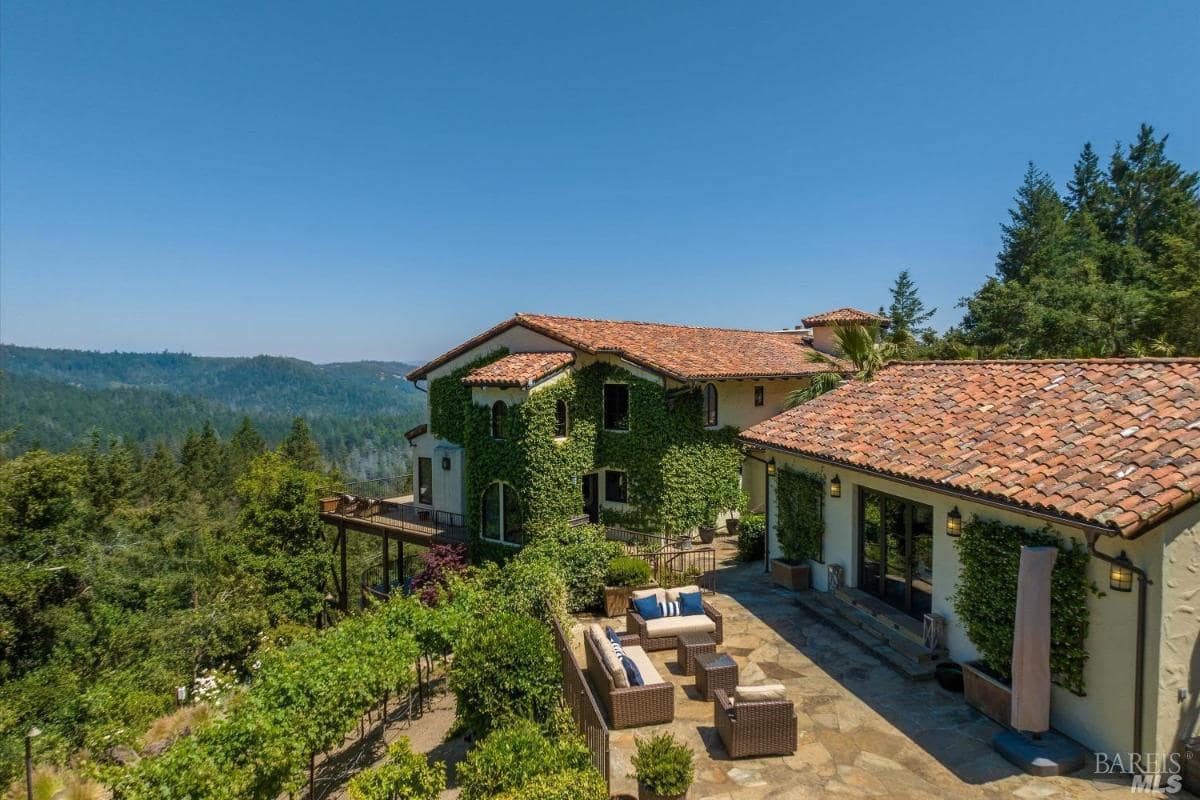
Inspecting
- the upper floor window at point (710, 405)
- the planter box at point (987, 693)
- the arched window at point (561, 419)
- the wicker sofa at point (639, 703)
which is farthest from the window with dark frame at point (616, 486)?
the planter box at point (987, 693)

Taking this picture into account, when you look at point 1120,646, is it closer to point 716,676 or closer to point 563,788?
point 716,676

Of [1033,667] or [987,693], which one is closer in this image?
[1033,667]

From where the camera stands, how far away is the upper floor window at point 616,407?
20141 millimetres

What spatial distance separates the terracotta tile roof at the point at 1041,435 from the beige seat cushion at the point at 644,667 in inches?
188

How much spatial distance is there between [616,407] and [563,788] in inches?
605

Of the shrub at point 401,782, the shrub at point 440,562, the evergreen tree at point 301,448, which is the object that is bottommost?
the evergreen tree at point 301,448

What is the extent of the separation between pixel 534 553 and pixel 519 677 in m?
5.22

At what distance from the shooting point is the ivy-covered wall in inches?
752

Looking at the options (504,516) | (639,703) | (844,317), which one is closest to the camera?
(639,703)

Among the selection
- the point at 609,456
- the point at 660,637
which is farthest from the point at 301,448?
the point at 660,637

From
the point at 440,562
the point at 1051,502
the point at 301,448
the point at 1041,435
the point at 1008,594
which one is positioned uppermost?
the point at 1041,435

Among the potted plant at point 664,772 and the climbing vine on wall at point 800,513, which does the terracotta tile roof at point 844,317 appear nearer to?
the climbing vine on wall at point 800,513

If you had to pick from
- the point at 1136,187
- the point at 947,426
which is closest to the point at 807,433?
the point at 947,426

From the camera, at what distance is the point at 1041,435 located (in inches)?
341
